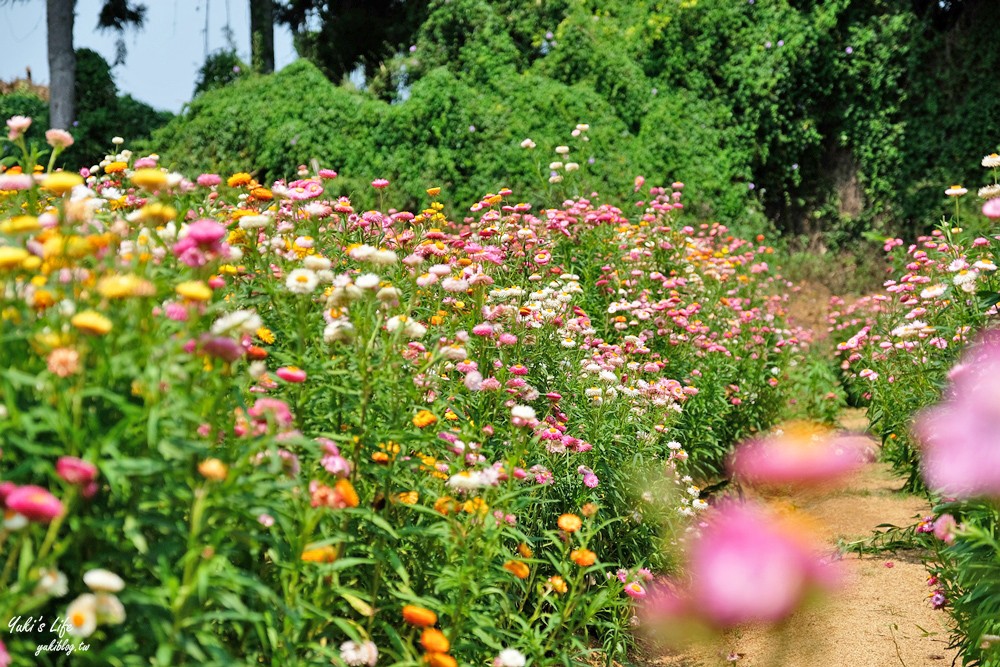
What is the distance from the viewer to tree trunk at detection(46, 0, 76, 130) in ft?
41.7

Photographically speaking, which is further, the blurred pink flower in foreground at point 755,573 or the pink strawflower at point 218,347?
the pink strawflower at point 218,347

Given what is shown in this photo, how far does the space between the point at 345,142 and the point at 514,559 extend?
8521 millimetres

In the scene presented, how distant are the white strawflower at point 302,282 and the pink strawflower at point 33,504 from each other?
92 cm

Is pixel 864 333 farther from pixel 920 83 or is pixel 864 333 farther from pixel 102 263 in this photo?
pixel 920 83

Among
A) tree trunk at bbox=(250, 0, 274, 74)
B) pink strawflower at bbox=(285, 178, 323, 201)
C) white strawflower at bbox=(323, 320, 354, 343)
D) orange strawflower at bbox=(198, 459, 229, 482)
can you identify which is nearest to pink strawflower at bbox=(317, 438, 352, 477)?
white strawflower at bbox=(323, 320, 354, 343)

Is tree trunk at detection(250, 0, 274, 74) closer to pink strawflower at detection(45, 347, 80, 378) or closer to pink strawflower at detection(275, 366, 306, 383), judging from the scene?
pink strawflower at detection(275, 366, 306, 383)

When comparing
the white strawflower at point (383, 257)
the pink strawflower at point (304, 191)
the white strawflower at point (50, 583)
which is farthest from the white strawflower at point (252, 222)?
the white strawflower at point (50, 583)

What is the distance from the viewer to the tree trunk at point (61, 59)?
500 inches

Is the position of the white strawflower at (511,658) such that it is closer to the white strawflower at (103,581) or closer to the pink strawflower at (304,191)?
the white strawflower at (103,581)

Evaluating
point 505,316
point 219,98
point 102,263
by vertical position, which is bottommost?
point 505,316

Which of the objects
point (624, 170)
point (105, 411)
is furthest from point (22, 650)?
Result: point (624, 170)

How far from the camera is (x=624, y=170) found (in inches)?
383

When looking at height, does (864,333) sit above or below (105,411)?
below

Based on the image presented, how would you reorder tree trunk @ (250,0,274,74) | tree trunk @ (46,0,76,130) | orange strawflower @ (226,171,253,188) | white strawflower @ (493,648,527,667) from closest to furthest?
white strawflower @ (493,648,527,667) < orange strawflower @ (226,171,253,188) < tree trunk @ (46,0,76,130) < tree trunk @ (250,0,274,74)
